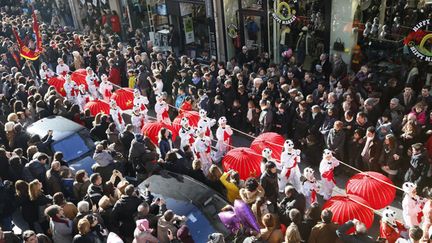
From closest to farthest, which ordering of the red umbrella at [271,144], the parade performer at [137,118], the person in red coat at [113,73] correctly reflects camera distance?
the red umbrella at [271,144]
the parade performer at [137,118]
the person in red coat at [113,73]

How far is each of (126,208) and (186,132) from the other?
297 centimetres

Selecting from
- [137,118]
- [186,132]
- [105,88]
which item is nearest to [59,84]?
[105,88]

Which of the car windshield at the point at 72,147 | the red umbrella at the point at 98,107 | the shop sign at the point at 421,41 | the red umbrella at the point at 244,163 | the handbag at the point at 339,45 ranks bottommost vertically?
the car windshield at the point at 72,147

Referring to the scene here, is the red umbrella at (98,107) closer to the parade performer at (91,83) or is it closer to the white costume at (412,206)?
the parade performer at (91,83)

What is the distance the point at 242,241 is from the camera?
678cm

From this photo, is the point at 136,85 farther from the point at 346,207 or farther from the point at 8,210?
the point at 346,207

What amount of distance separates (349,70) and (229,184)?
7.56 meters

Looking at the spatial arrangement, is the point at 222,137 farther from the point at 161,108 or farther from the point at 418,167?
the point at 418,167

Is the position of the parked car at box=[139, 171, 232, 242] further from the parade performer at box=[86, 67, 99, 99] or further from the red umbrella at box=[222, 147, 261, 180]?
the parade performer at box=[86, 67, 99, 99]

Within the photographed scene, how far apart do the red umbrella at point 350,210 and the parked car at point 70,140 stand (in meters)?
5.21

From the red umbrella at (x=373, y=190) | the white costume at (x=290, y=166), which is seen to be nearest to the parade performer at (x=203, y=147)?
the white costume at (x=290, y=166)

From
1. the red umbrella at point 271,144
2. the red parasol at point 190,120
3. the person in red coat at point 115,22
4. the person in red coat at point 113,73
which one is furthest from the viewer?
the person in red coat at point 115,22

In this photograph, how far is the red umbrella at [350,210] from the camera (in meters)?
6.57

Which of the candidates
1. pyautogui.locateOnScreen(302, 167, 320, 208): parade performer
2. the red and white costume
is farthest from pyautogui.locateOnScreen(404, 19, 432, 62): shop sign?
the red and white costume
